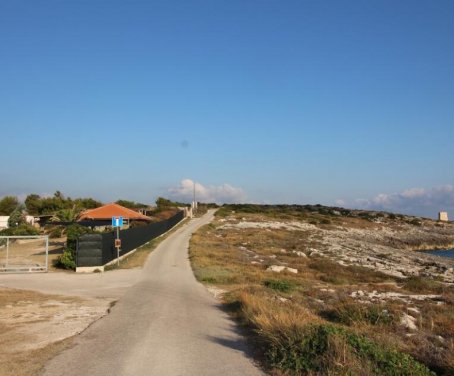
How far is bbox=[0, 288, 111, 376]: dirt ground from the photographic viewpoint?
30.0ft

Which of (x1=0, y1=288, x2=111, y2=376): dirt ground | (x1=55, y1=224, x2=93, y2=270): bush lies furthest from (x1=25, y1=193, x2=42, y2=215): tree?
(x1=0, y1=288, x2=111, y2=376): dirt ground

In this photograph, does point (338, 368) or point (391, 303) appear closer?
point (338, 368)

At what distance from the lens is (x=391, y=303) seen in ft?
58.9

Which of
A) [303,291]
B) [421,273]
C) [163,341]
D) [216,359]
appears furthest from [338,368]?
[421,273]

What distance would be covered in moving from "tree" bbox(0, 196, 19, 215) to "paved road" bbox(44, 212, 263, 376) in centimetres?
7695

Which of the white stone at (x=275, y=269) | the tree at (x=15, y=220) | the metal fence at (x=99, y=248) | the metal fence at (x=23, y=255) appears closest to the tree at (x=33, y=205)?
the tree at (x=15, y=220)

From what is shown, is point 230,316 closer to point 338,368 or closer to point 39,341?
point 39,341

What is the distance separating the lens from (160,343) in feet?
33.4

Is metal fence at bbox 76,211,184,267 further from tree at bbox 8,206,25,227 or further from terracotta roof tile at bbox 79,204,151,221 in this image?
tree at bbox 8,206,25,227

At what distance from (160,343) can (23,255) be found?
3270 centimetres

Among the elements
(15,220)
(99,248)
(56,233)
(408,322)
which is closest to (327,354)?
(408,322)

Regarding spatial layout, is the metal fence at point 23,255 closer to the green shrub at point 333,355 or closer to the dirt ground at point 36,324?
the dirt ground at point 36,324

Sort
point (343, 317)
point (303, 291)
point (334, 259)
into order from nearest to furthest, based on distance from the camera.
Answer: point (343, 317) → point (303, 291) → point (334, 259)

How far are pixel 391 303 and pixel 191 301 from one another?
707 centimetres
